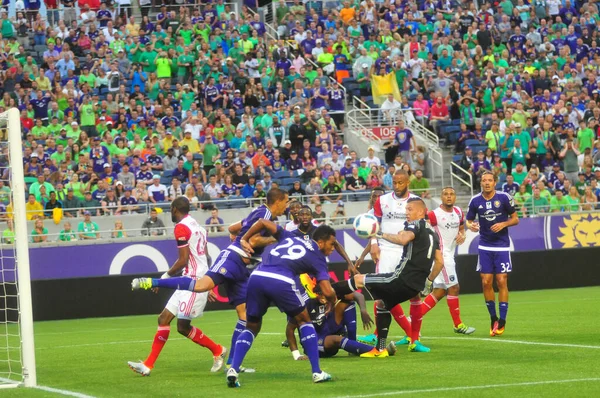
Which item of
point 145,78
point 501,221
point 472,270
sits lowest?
point 472,270

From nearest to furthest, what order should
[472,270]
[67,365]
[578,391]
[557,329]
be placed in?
1. [578,391]
2. [67,365]
3. [557,329]
4. [472,270]

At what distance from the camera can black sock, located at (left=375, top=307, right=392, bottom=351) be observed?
1364 centimetres

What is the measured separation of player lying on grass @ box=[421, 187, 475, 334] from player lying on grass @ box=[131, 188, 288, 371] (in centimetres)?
388

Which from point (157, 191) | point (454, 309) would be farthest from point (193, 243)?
point (157, 191)

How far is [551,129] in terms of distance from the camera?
32.9 m

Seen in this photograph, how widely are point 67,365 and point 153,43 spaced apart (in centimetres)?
2001

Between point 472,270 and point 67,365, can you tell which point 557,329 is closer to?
point 67,365

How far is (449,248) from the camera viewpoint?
17.2 m

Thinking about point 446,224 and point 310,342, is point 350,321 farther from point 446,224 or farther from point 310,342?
point 446,224

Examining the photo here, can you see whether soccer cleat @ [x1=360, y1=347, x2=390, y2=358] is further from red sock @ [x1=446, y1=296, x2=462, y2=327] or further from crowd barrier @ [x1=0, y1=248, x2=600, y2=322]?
crowd barrier @ [x1=0, y1=248, x2=600, y2=322]

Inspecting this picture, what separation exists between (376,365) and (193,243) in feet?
8.40

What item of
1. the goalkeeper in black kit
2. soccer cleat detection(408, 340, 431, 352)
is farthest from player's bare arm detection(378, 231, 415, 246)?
soccer cleat detection(408, 340, 431, 352)

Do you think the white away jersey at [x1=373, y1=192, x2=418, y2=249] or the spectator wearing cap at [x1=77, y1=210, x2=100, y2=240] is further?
the spectator wearing cap at [x1=77, y1=210, x2=100, y2=240]

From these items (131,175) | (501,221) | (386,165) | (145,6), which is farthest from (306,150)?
(501,221)
